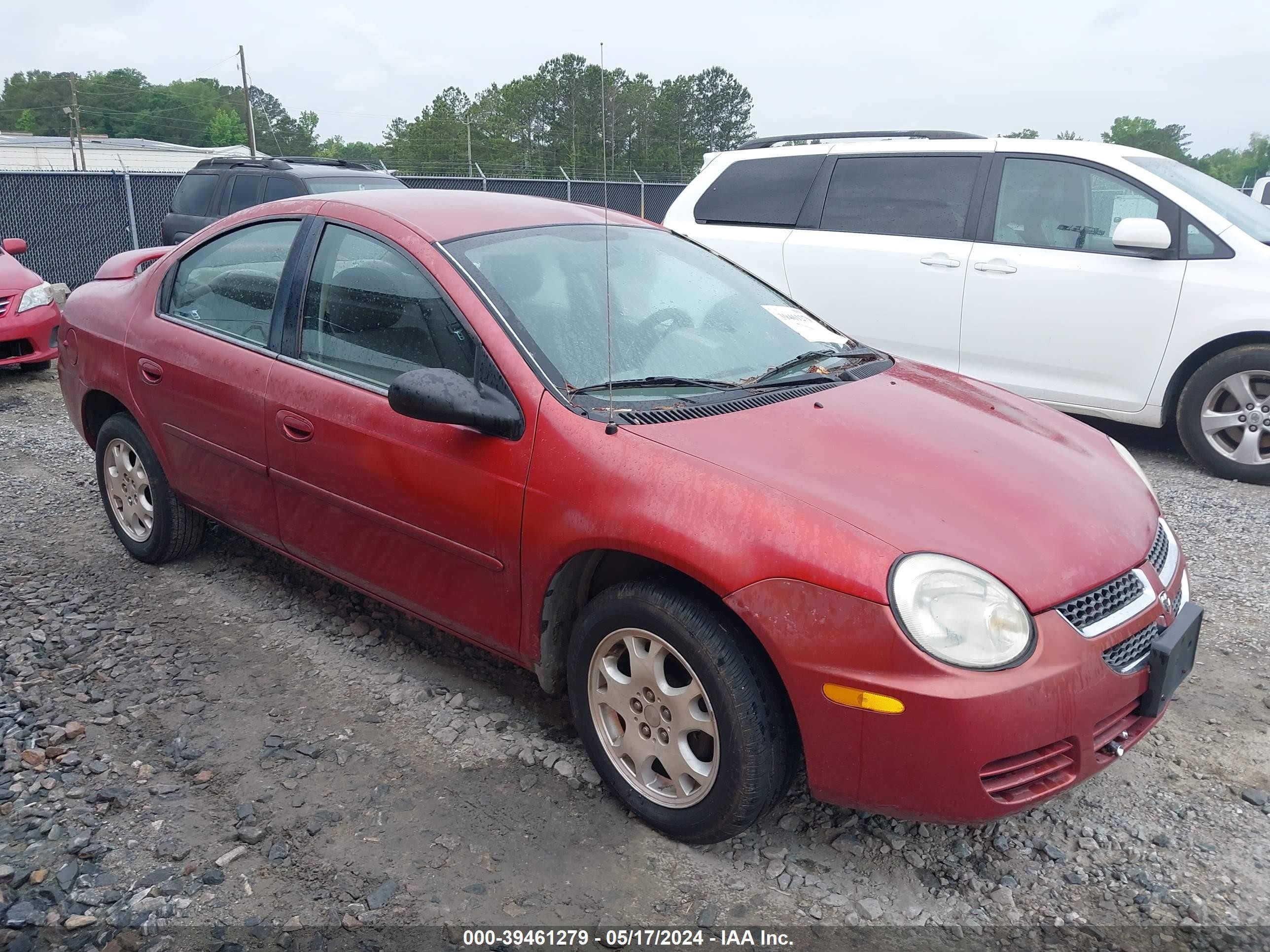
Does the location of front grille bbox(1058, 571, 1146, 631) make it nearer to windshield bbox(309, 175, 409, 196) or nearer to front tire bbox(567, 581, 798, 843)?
front tire bbox(567, 581, 798, 843)

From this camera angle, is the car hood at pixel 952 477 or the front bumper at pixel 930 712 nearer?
the front bumper at pixel 930 712

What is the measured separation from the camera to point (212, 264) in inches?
153

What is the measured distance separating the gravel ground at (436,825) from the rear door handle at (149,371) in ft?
3.06

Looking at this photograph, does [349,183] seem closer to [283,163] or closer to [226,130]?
[283,163]

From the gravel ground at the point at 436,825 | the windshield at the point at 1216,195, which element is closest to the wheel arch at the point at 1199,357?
the windshield at the point at 1216,195

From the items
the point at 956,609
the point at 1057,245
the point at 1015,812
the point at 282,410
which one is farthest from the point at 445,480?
the point at 1057,245

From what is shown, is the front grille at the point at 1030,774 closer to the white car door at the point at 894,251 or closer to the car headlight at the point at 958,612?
the car headlight at the point at 958,612

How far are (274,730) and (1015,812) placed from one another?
217 cm

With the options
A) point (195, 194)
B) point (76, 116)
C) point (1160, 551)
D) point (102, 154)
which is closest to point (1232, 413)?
point (1160, 551)

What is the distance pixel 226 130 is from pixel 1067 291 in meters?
91.8

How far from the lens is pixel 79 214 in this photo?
45.8 ft

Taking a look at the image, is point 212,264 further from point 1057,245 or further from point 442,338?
point 1057,245

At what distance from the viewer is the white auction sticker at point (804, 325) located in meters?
3.49

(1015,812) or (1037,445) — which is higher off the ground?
(1037,445)
